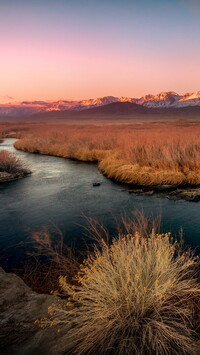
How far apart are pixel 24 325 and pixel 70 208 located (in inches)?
272

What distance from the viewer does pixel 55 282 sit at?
5227 millimetres

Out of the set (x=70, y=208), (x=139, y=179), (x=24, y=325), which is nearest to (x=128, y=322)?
(x=24, y=325)

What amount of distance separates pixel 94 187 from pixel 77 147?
10.4 m

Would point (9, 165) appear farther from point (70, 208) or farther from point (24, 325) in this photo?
point (24, 325)

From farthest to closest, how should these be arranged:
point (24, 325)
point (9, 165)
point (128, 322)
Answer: point (9, 165) → point (24, 325) → point (128, 322)

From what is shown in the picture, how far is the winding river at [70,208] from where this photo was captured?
7.73 metres

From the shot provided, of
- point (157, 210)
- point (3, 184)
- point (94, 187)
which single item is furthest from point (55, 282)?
point (3, 184)

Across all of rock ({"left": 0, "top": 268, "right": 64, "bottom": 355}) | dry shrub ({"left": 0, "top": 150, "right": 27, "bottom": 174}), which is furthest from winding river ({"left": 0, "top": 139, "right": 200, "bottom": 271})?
rock ({"left": 0, "top": 268, "right": 64, "bottom": 355})

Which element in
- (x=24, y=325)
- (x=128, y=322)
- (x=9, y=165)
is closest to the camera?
(x=128, y=322)

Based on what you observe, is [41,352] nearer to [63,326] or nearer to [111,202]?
[63,326]

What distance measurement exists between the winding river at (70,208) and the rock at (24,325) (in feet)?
6.91

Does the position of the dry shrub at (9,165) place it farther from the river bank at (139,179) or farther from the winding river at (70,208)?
the river bank at (139,179)

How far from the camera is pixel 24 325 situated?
11.4ft

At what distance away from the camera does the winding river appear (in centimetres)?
773
